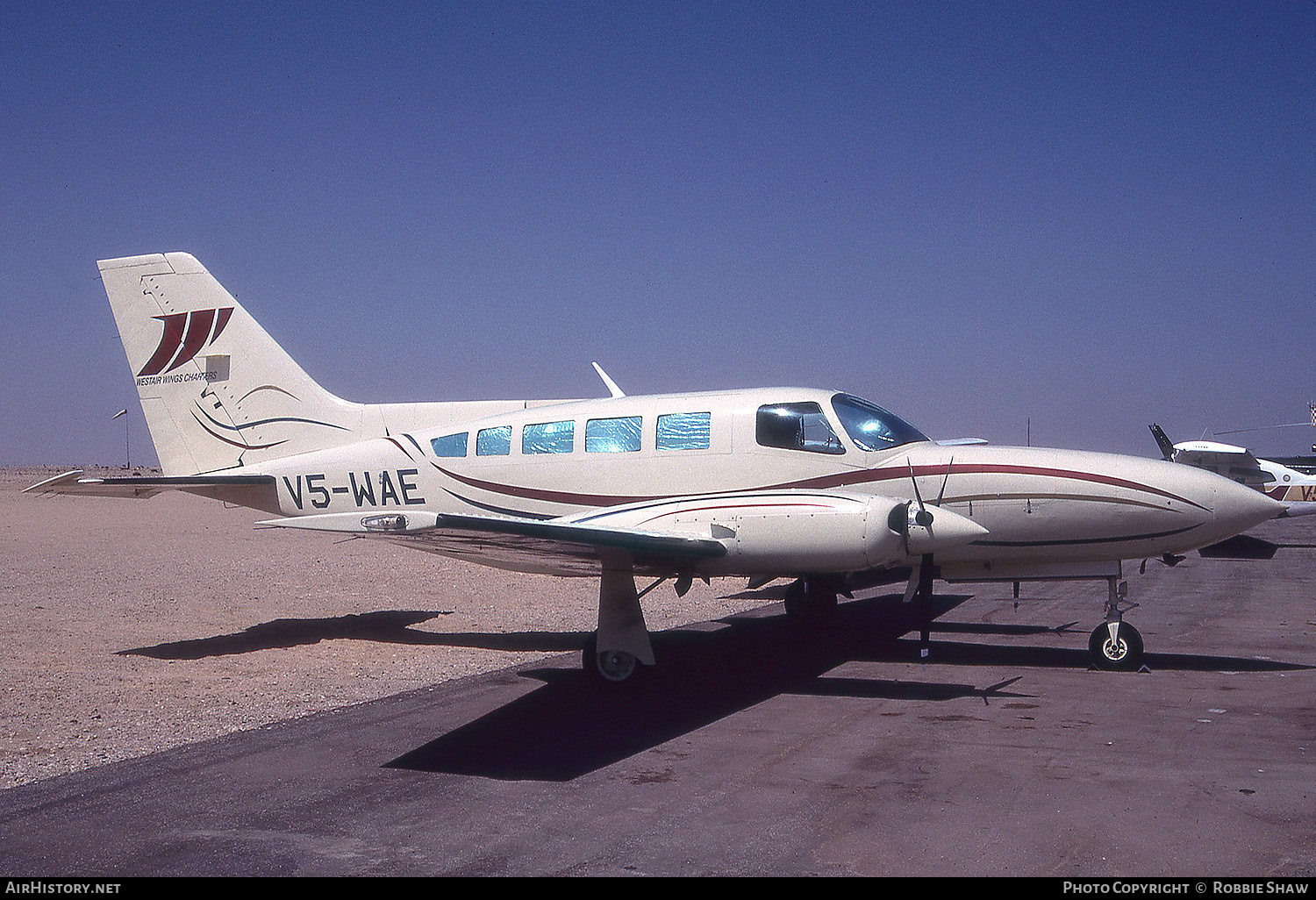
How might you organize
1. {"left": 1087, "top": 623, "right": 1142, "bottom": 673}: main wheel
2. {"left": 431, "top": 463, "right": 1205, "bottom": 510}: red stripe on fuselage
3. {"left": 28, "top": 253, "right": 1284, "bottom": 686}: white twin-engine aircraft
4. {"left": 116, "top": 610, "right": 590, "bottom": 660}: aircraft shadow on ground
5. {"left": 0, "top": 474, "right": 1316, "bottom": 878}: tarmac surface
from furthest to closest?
{"left": 116, "top": 610, "right": 590, "bottom": 660}: aircraft shadow on ground
{"left": 1087, "top": 623, "right": 1142, "bottom": 673}: main wheel
{"left": 431, "top": 463, "right": 1205, "bottom": 510}: red stripe on fuselage
{"left": 28, "top": 253, "right": 1284, "bottom": 686}: white twin-engine aircraft
{"left": 0, "top": 474, "right": 1316, "bottom": 878}: tarmac surface

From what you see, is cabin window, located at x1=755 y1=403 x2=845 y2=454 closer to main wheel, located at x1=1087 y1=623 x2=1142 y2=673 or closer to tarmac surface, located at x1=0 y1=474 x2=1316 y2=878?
tarmac surface, located at x1=0 y1=474 x2=1316 y2=878

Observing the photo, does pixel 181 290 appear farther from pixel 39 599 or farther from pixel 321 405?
pixel 39 599

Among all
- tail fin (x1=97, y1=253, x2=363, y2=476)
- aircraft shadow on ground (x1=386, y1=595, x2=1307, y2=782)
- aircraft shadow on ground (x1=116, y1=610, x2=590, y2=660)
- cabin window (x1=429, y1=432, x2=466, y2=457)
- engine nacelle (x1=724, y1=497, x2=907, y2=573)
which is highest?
tail fin (x1=97, y1=253, x2=363, y2=476)

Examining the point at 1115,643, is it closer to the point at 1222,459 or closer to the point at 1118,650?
the point at 1118,650

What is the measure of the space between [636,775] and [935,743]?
7.78ft

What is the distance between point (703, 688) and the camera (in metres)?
9.70

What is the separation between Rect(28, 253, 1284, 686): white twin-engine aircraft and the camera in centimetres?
902

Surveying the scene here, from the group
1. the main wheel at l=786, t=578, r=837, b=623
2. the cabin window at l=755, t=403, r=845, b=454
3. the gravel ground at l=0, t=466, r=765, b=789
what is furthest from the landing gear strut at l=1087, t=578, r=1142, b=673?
the gravel ground at l=0, t=466, r=765, b=789

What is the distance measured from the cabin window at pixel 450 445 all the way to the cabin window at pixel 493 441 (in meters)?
0.21

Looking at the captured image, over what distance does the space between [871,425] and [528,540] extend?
168 inches

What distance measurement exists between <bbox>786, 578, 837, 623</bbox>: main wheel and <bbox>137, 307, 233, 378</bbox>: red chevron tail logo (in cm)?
901

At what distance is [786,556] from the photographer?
29.5ft
